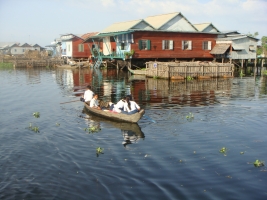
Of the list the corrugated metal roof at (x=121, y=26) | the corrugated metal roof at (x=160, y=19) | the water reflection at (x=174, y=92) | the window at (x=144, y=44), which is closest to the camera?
the water reflection at (x=174, y=92)

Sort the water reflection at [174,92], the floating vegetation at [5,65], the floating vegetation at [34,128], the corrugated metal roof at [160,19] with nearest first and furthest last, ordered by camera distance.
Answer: the floating vegetation at [34,128]
the water reflection at [174,92]
the corrugated metal roof at [160,19]
the floating vegetation at [5,65]

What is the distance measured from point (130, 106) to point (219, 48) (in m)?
34.9

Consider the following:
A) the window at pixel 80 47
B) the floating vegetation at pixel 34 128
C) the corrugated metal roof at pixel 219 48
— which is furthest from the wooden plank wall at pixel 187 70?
the window at pixel 80 47

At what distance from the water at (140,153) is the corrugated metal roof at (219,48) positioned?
2561 cm

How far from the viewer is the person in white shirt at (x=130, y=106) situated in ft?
51.7

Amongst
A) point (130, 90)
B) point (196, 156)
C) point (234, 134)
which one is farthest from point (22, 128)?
point (130, 90)

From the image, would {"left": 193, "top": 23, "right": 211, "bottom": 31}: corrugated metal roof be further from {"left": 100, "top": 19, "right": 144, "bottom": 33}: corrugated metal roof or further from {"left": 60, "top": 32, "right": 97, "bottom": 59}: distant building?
{"left": 60, "top": 32, "right": 97, "bottom": 59}: distant building

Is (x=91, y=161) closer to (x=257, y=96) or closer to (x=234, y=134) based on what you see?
(x=234, y=134)

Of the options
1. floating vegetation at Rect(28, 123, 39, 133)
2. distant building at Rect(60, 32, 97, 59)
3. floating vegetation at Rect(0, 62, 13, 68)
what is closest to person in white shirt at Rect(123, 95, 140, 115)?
floating vegetation at Rect(28, 123, 39, 133)

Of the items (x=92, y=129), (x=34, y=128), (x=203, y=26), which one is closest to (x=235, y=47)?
(x=203, y=26)

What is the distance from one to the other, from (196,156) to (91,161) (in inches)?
152

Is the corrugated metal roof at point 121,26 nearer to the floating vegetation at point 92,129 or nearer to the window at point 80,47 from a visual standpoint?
the window at point 80,47

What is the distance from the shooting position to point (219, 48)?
156 feet

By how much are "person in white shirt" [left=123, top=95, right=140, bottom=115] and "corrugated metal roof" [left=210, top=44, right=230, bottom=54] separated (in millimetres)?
33482
